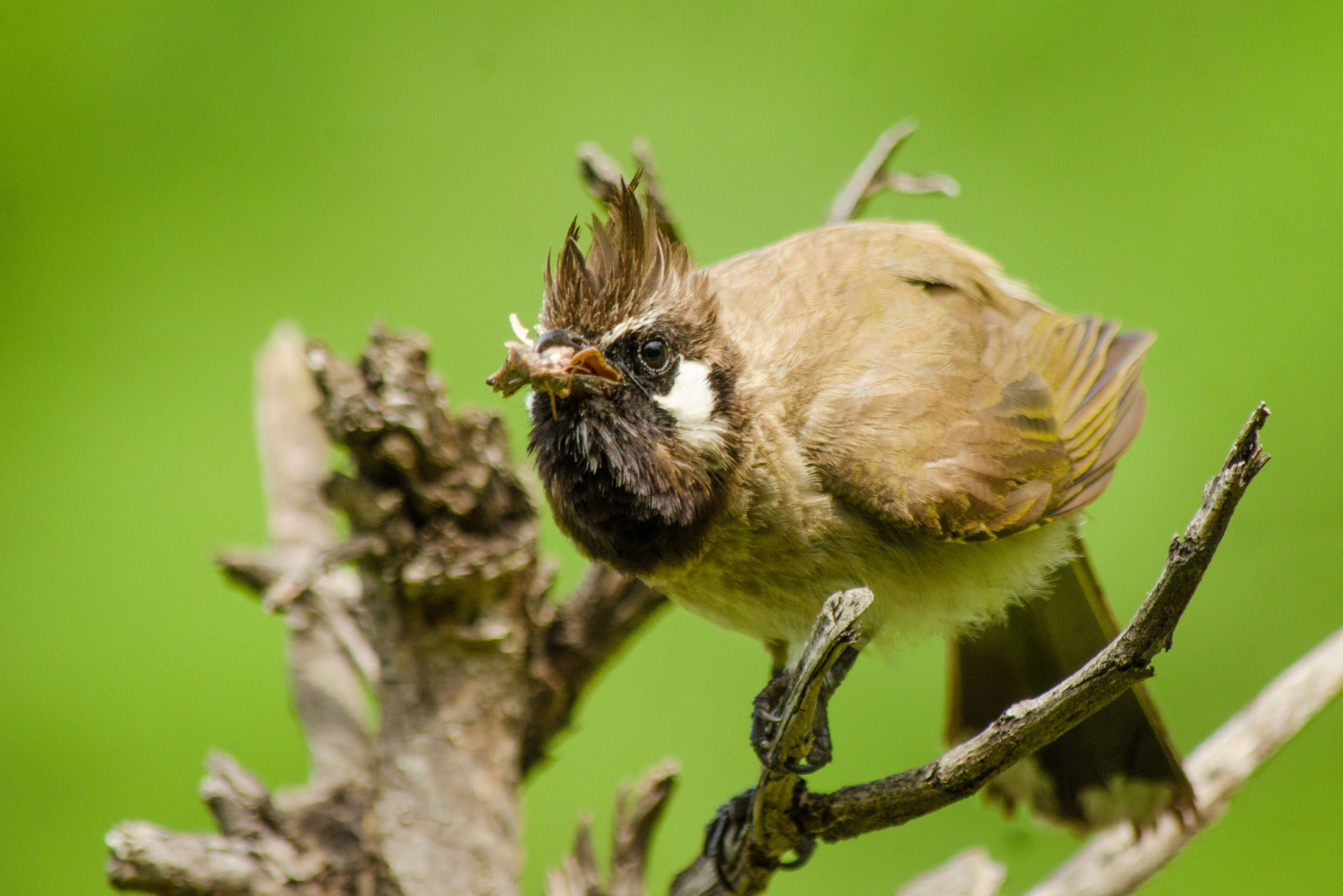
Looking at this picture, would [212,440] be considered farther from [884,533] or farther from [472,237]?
[884,533]

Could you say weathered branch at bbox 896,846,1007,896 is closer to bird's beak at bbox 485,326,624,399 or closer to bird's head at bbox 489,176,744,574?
bird's head at bbox 489,176,744,574

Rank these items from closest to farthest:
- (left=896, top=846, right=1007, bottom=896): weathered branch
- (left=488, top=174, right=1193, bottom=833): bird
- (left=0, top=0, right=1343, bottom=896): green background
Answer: (left=488, top=174, right=1193, bottom=833): bird < (left=896, top=846, right=1007, bottom=896): weathered branch < (left=0, top=0, right=1343, bottom=896): green background

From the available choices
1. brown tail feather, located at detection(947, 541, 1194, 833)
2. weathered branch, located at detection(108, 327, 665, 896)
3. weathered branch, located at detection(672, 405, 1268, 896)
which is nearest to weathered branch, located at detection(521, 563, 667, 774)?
weathered branch, located at detection(108, 327, 665, 896)

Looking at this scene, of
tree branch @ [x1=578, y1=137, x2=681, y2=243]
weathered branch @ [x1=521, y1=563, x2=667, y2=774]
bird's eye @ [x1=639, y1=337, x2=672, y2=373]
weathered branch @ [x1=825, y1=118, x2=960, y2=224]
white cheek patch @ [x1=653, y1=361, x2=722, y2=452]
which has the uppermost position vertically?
tree branch @ [x1=578, y1=137, x2=681, y2=243]

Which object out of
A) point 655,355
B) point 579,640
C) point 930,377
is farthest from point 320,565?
point 930,377

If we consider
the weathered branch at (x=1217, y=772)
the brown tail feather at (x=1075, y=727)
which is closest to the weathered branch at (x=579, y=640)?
the brown tail feather at (x=1075, y=727)

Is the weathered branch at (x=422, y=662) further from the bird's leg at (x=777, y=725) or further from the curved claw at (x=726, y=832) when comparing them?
the bird's leg at (x=777, y=725)
